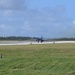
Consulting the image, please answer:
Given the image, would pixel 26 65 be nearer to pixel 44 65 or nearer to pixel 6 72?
pixel 44 65

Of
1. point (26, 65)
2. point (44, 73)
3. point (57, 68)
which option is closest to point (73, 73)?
point (44, 73)

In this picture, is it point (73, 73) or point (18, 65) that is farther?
point (18, 65)

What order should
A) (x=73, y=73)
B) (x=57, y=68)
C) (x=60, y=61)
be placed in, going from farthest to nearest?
1. (x=60, y=61)
2. (x=57, y=68)
3. (x=73, y=73)

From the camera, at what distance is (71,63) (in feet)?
85.3

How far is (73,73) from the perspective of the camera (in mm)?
20922

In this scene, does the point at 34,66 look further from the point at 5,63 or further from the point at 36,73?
the point at 36,73

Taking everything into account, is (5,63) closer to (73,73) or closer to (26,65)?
(26,65)

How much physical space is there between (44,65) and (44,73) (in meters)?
4.75

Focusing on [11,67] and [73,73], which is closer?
[73,73]

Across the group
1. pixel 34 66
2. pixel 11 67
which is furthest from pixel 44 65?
pixel 11 67

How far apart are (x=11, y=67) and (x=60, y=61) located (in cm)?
445

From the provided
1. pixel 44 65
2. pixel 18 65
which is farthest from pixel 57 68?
pixel 18 65

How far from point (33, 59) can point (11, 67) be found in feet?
10.8

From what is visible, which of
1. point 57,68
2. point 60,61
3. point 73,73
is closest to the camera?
point 73,73
